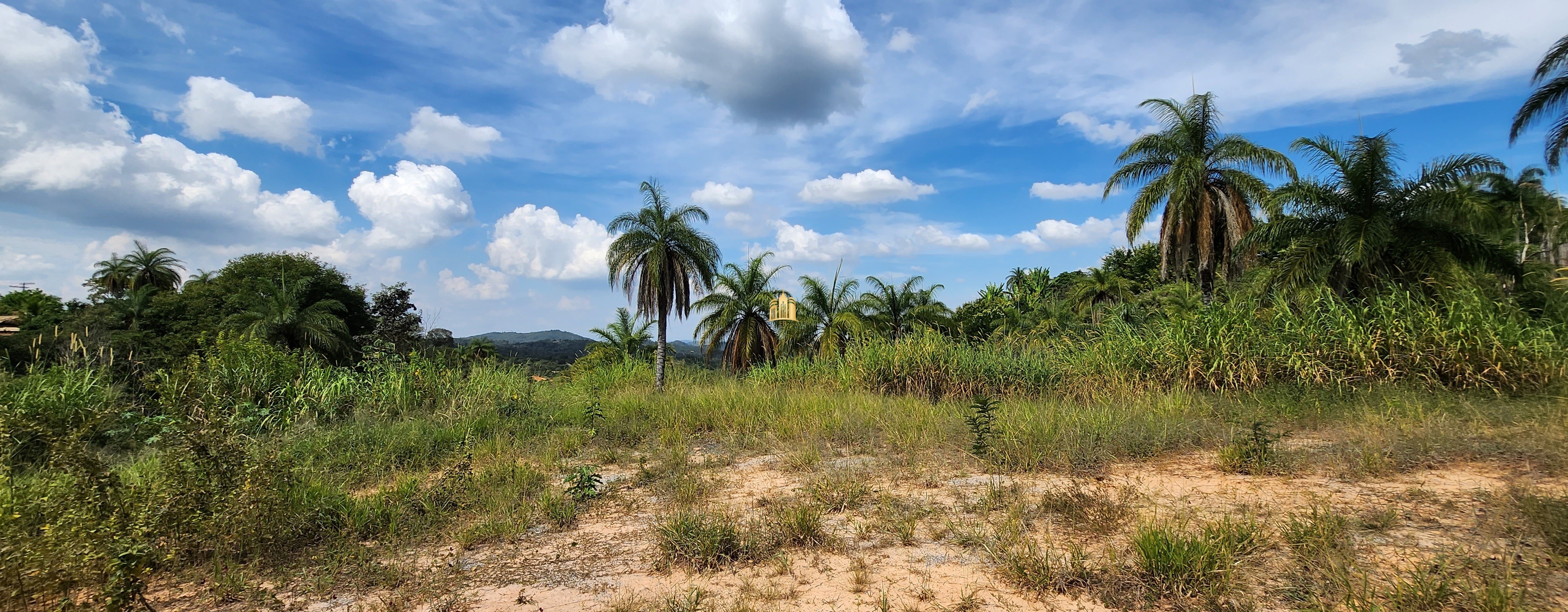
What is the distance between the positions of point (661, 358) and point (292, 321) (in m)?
13.7

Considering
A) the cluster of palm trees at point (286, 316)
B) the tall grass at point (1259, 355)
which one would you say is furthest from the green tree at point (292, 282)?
the tall grass at point (1259, 355)

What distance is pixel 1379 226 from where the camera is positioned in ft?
36.6

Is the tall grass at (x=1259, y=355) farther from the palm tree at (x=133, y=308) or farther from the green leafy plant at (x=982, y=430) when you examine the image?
the palm tree at (x=133, y=308)

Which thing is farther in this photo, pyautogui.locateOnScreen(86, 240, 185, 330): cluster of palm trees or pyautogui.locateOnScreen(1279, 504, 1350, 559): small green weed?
pyautogui.locateOnScreen(86, 240, 185, 330): cluster of palm trees

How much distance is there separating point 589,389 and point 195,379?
321 inches

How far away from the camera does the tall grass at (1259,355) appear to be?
8875 mm

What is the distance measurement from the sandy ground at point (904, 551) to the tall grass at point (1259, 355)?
4697 millimetres

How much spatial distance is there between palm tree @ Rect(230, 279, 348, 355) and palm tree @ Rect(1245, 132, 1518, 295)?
26.9 metres

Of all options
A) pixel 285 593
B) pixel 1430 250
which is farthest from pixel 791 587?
pixel 1430 250

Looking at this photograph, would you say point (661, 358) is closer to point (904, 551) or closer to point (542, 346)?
point (904, 551)

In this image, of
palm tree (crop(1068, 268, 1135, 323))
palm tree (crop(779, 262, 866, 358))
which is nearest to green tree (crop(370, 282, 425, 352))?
palm tree (crop(779, 262, 866, 358))

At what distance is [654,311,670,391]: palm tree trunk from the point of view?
15.2m

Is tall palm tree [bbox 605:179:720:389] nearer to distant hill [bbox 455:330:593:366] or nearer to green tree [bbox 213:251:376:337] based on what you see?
distant hill [bbox 455:330:593:366]

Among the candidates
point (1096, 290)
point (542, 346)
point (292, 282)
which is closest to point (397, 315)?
point (292, 282)
